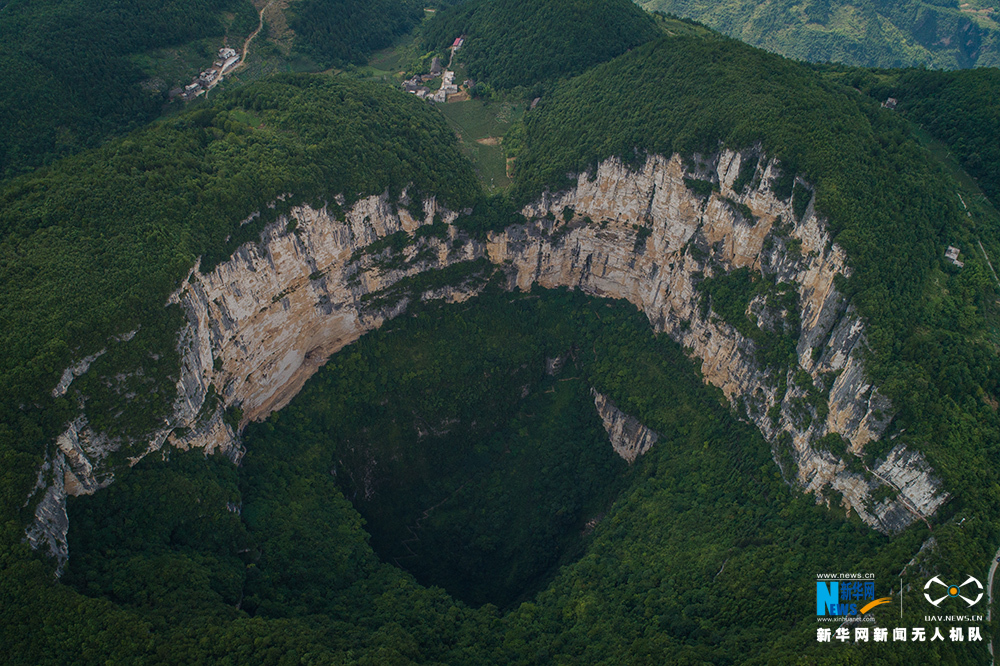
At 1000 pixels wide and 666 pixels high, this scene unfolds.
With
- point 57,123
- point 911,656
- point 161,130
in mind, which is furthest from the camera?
point 57,123

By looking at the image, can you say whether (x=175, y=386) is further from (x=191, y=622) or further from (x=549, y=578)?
(x=549, y=578)

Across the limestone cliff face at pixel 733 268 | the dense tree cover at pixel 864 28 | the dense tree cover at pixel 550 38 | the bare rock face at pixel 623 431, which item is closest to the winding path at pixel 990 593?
the limestone cliff face at pixel 733 268

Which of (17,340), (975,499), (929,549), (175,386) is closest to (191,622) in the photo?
(175,386)

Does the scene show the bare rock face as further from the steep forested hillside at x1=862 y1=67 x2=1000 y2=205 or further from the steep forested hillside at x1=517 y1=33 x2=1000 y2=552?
the steep forested hillside at x1=862 y1=67 x2=1000 y2=205

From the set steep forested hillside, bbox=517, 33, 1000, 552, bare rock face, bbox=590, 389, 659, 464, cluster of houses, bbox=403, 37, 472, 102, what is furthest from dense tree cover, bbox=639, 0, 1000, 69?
bare rock face, bbox=590, 389, 659, 464

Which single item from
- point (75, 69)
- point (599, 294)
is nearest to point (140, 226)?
point (75, 69)
